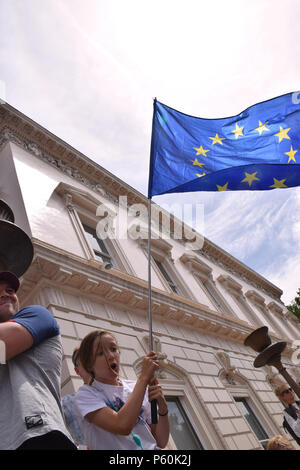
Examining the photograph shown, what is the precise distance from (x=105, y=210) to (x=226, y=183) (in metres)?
6.49

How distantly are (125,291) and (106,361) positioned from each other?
579 cm

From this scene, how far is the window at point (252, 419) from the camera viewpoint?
10305 millimetres

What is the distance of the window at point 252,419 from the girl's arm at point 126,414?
979cm

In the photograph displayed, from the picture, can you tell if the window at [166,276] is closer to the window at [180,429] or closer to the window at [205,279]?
the window at [205,279]

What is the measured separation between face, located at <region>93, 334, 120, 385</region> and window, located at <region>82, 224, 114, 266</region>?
7350 mm

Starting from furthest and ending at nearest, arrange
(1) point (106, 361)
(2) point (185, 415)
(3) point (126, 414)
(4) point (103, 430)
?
(2) point (185, 415), (1) point (106, 361), (4) point (103, 430), (3) point (126, 414)

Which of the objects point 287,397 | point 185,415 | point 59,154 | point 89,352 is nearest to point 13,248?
point 89,352

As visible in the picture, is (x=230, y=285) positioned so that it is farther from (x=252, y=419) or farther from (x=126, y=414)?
(x=126, y=414)

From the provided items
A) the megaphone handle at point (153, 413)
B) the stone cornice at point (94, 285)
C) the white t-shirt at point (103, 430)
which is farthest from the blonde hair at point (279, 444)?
the stone cornice at point (94, 285)

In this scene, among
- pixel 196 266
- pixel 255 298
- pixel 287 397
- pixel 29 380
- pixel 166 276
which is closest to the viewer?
pixel 29 380

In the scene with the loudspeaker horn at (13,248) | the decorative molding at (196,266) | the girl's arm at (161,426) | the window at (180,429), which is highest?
the decorative molding at (196,266)

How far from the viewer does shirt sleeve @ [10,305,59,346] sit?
1591 mm

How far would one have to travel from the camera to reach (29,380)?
1500mm
